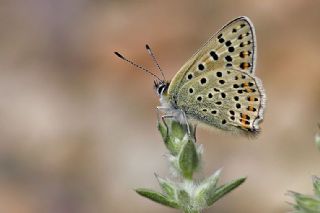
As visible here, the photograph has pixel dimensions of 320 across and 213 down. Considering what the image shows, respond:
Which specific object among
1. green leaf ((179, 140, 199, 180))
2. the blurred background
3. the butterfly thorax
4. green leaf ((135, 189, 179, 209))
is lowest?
green leaf ((135, 189, 179, 209))

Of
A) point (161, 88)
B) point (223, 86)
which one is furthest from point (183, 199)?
point (161, 88)

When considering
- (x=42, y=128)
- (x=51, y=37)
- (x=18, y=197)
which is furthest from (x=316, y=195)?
(x=51, y=37)

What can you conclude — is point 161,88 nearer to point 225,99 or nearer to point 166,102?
point 166,102

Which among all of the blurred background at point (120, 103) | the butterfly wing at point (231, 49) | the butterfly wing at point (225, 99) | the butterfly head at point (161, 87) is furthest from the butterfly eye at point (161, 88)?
the blurred background at point (120, 103)

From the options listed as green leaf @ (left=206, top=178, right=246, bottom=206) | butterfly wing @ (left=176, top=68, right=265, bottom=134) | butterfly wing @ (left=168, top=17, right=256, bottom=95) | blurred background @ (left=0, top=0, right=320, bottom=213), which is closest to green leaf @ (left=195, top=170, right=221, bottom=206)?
green leaf @ (left=206, top=178, right=246, bottom=206)

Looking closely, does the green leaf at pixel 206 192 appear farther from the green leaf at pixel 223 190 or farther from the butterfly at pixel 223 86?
the butterfly at pixel 223 86

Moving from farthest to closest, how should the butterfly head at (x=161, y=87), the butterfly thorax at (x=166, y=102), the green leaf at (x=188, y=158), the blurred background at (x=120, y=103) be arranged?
the blurred background at (x=120, y=103)
the butterfly head at (x=161, y=87)
the butterfly thorax at (x=166, y=102)
the green leaf at (x=188, y=158)

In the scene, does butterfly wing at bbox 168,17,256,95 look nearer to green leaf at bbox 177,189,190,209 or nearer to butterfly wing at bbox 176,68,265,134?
butterfly wing at bbox 176,68,265,134

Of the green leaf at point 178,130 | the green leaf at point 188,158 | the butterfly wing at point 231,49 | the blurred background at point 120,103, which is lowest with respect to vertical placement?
the green leaf at point 188,158
